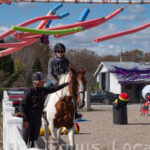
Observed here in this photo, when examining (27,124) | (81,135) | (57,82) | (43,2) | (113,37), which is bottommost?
(81,135)

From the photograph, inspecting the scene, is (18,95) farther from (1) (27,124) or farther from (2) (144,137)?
(1) (27,124)

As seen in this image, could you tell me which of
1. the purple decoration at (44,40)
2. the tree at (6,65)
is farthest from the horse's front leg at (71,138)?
the tree at (6,65)

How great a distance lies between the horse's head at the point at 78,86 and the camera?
760 cm

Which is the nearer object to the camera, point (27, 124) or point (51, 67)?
point (27, 124)

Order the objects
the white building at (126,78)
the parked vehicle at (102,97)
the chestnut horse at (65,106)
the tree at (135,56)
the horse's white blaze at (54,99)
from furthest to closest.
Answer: the tree at (135,56), the white building at (126,78), the parked vehicle at (102,97), the horse's white blaze at (54,99), the chestnut horse at (65,106)

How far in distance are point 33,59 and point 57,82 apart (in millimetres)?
61077

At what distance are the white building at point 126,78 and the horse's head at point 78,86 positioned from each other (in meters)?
38.2

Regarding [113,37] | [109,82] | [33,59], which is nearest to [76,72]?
[113,37]

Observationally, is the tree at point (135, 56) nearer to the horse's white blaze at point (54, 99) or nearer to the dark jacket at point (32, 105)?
the horse's white blaze at point (54, 99)

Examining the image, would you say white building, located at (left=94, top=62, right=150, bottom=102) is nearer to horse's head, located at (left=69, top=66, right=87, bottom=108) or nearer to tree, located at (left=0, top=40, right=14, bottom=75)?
tree, located at (left=0, top=40, right=14, bottom=75)

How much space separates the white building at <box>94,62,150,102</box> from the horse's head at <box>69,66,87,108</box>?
125 ft

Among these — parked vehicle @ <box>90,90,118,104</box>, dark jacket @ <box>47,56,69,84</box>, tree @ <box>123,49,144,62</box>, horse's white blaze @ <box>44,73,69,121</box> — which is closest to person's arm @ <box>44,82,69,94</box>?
horse's white blaze @ <box>44,73,69,121</box>

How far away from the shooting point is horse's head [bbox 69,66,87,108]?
7.60 metres

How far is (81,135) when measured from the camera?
42.9 feet
